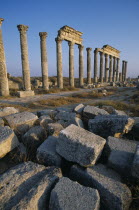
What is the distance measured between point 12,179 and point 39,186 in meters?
0.49

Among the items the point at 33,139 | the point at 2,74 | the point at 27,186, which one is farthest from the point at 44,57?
the point at 27,186

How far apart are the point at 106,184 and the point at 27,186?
46.1 inches

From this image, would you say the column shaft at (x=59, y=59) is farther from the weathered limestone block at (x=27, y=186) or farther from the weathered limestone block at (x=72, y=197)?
the weathered limestone block at (x=72, y=197)

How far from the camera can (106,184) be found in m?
1.93

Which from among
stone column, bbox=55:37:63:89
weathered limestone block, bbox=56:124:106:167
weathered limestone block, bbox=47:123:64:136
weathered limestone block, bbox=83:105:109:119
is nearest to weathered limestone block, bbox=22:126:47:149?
weathered limestone block, bbox=47:123:64:136

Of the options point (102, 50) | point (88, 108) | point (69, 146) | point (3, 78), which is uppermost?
point (102, 50)

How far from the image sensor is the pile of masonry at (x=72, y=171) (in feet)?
5.68

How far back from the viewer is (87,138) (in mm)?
2500

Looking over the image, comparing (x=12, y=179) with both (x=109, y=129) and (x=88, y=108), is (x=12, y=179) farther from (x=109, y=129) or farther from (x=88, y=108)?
(x=88, y=108)

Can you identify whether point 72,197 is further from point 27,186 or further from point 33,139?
point 33,139

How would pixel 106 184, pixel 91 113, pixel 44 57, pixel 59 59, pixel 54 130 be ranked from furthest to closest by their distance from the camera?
pixel 59 59
pixel 44 57
pixel 91 113
pixel 54 130
pixel 106 184

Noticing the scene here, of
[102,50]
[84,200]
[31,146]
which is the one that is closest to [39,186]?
[84,200]

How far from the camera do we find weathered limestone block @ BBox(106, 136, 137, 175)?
87.7 inches

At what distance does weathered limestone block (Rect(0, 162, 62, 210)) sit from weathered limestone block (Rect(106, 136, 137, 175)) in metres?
0.97
